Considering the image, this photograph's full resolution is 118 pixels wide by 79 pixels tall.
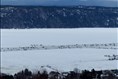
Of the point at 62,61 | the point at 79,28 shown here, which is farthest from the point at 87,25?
the point at 62,61

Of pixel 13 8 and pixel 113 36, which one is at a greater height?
pixel 13 8

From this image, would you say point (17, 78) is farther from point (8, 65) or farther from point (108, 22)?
point (108, 22)

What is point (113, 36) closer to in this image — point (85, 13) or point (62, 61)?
point (85, 13)

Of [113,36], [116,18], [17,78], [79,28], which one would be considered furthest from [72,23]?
[17,78]

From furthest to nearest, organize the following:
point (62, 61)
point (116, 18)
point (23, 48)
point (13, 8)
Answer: point (116, 18) → point (13, 8) → point (23, 48) → point (62, 61)

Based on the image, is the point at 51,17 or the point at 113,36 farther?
the point at 51,17

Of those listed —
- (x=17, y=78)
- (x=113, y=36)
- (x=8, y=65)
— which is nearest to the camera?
(x=17, y=78)
